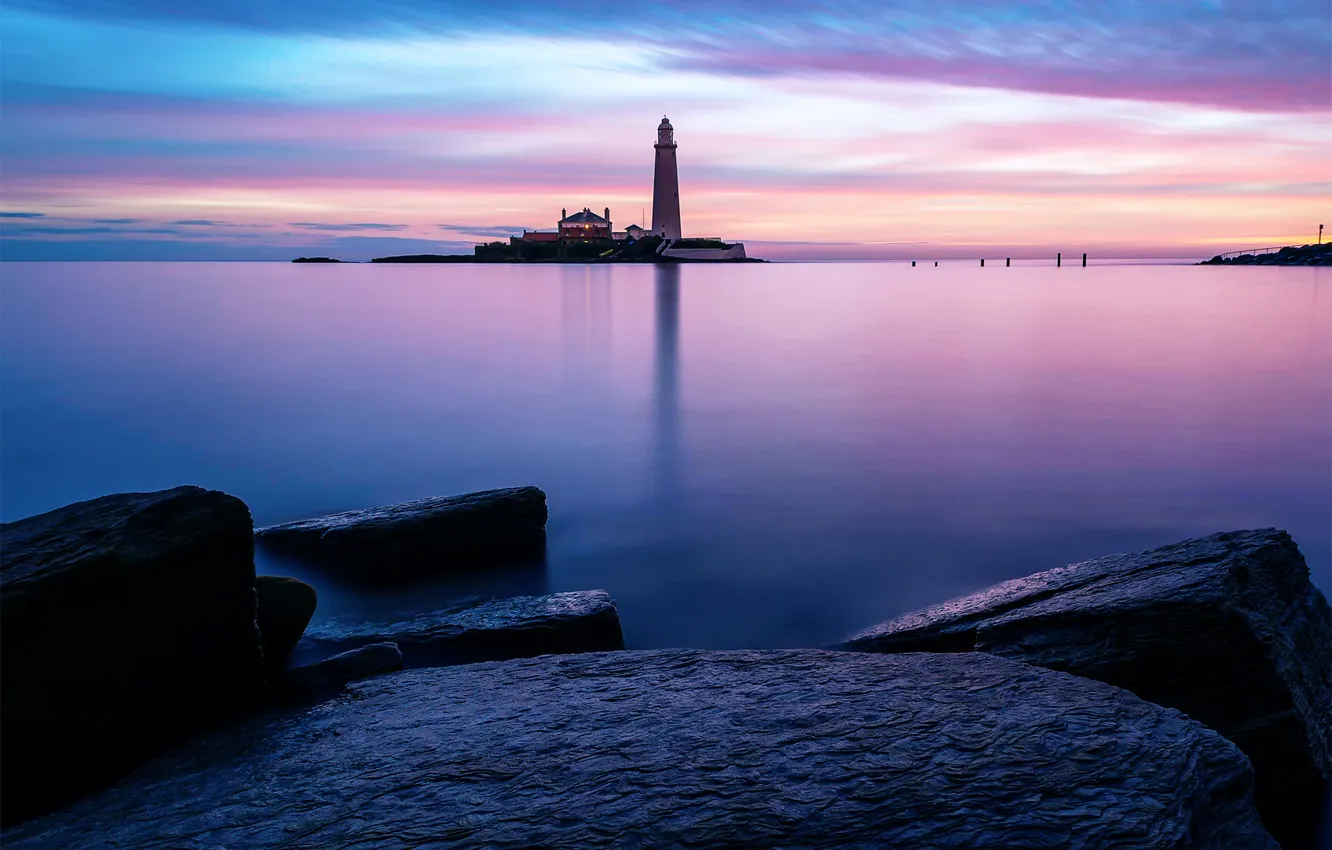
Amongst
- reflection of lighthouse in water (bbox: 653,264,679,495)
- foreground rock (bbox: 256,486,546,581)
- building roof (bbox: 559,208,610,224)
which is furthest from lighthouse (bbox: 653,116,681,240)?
foreground rock (bbox: 256,486,546,581)

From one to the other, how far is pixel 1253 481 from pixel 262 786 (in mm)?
10801

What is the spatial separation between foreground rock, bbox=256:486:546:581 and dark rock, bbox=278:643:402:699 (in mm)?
1979

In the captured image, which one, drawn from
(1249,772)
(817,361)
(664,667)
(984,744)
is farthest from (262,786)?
(817,361)

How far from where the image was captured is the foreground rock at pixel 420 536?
6078 mm

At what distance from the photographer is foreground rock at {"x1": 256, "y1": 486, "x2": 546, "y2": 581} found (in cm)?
608

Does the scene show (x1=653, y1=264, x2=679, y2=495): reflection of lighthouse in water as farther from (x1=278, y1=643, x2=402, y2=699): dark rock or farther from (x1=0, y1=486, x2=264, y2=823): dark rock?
(x1=0, y1=486, x2=264, y2=823): dark rock

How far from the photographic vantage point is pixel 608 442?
12078mm

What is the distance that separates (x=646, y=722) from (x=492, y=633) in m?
2.04

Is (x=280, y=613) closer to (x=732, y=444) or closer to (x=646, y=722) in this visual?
(x=646, y=722)

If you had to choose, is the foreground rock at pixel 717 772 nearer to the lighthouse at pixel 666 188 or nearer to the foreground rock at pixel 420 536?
the foreground rock at pixel 420 536

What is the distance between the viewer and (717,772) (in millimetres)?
2477

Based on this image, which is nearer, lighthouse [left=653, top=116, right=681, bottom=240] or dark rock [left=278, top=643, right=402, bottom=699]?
dark rock [left=278, top=643, right=402, bottom=699]

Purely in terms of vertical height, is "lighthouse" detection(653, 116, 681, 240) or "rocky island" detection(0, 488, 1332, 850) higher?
"lighthouse" detection(653, 116, 681, 240)

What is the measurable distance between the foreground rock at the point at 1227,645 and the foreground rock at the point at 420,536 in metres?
3.73
